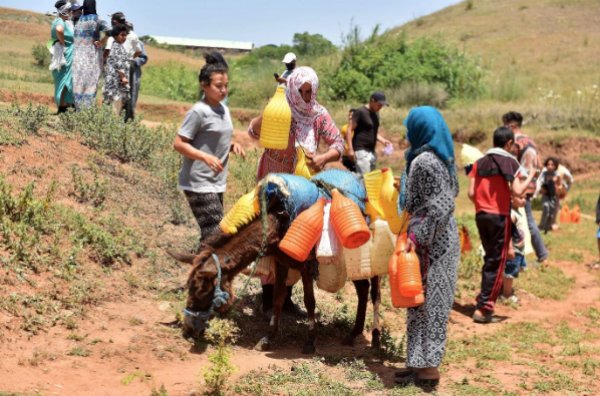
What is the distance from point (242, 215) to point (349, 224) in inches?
34.0

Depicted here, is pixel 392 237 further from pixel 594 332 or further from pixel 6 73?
pixel 6 73

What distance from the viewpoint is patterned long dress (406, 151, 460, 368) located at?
18.8 ft

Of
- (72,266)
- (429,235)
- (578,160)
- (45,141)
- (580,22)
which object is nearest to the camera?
(429,235)

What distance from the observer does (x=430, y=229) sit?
5.71m

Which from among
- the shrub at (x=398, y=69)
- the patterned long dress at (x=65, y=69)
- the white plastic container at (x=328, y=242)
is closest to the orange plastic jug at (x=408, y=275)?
the white plastic container at (x=328, y=242)

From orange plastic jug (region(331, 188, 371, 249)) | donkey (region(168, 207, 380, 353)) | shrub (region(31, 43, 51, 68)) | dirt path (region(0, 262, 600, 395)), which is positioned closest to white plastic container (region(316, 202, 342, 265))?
orange plastic jug (region(331, 188, 371, 249))

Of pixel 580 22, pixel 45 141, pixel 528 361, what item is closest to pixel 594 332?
pixel 528 361

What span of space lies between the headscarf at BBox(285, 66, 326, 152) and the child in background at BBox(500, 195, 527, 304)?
341cm

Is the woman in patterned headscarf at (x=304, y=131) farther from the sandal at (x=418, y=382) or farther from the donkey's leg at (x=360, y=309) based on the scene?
the sandal at (x=418, y=382)

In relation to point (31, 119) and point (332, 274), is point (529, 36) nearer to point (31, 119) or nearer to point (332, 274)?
point (31, 119)

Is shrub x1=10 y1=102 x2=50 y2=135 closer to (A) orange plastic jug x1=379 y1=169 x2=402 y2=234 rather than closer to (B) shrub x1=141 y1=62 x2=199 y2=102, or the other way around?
(A) orange plastic jug x1=379 y1=169 x2=402 y2=234

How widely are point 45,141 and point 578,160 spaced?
15.2m

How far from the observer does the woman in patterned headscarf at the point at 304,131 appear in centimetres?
661

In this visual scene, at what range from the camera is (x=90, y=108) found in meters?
10.5
